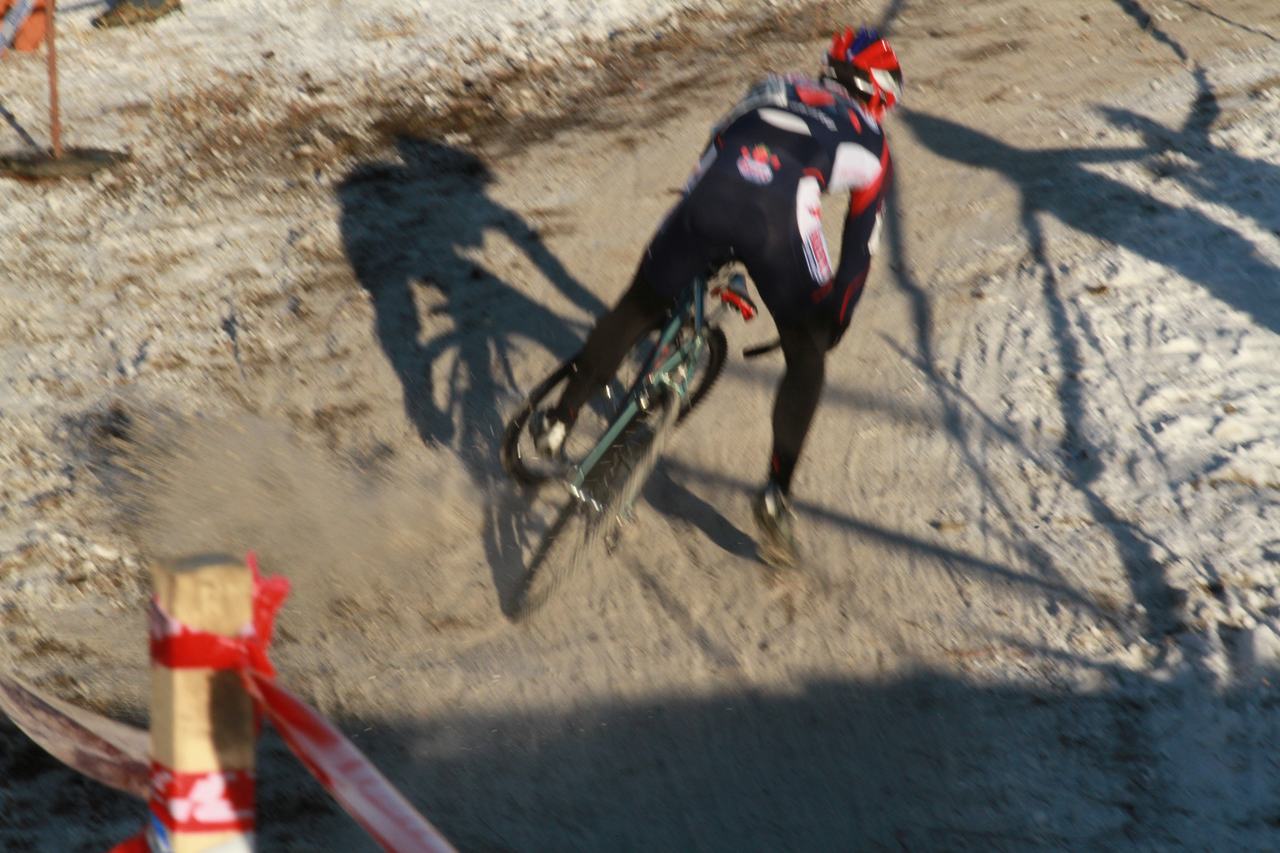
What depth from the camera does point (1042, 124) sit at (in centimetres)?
891

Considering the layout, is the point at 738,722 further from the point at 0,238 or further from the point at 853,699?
the point at 0,238

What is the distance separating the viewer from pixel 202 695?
235cm

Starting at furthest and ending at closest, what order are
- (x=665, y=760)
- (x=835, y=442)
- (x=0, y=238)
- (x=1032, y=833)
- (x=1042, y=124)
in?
(x=1042, y=124), (x=0, y=238), (x=835, y=442), (x=665, y=760), (x=1032, y=833)

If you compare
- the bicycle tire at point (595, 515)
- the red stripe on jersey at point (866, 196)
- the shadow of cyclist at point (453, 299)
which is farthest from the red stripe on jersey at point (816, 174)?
the shadow of cyclist at point (453, 299)

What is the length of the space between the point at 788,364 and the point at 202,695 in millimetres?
3121

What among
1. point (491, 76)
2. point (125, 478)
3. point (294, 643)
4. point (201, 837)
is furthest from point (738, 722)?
point (491, 76)

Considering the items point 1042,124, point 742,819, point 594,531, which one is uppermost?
point 1042,124

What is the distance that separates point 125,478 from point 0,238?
9.64ft

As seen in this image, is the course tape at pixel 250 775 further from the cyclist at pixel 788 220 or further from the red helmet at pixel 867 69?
the red helmet at pixel 867 69

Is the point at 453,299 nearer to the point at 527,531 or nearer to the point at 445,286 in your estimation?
the point at 445,286

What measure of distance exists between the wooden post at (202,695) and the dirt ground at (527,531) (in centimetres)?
167

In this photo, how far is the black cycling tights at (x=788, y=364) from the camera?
4.87 meters

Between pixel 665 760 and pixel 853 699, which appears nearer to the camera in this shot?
pixel 665 760

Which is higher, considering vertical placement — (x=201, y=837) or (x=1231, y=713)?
(x=201, y=837)
